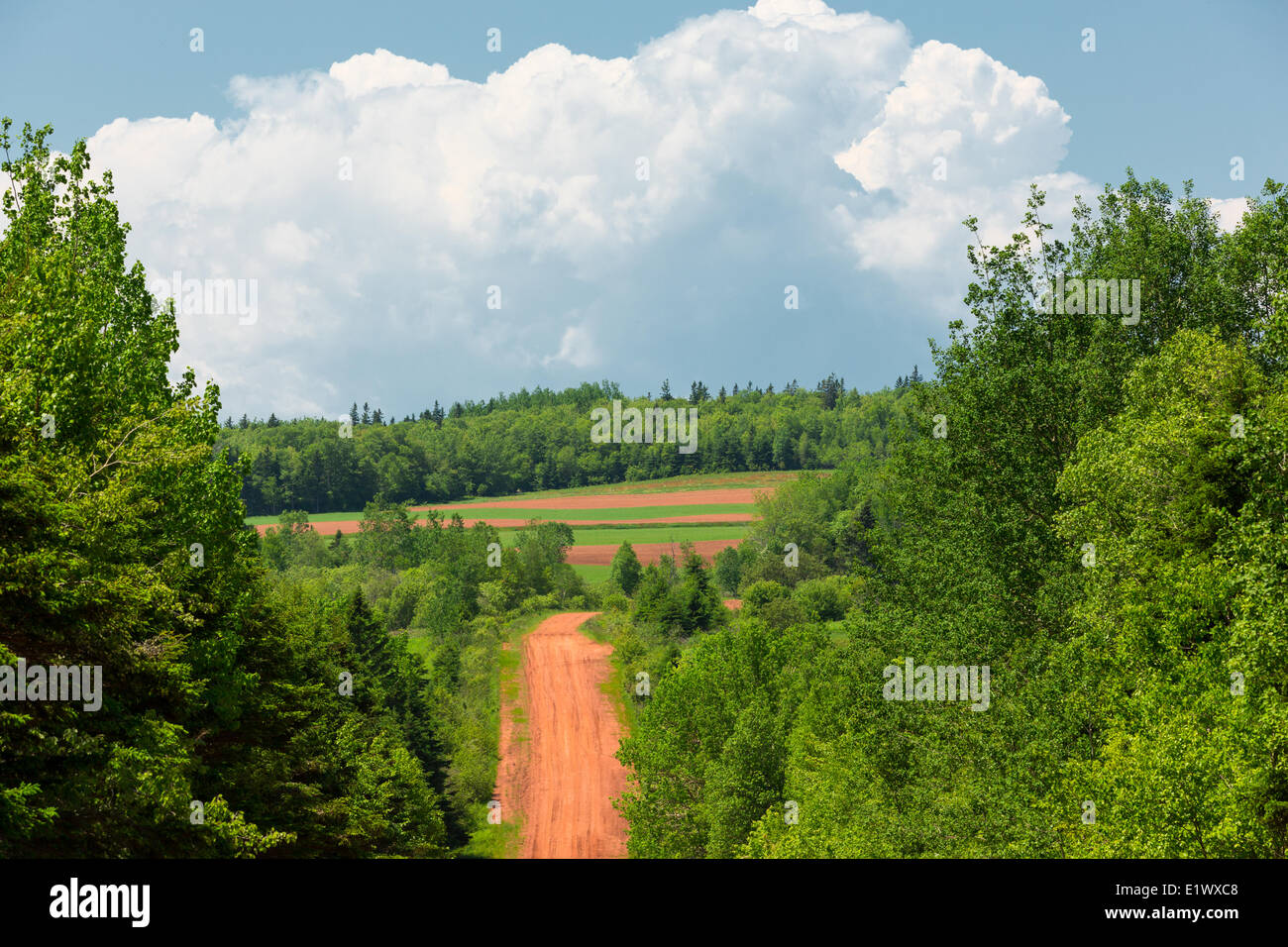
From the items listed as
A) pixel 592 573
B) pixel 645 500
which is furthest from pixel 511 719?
pixel 645 500

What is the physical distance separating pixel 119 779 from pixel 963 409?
2957 centimetres

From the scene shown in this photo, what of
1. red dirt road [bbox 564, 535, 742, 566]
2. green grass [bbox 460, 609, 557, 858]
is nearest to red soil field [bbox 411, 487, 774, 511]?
red dirt road [bbox 564, 535, 742, 566]

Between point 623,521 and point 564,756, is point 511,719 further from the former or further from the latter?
point 623,521

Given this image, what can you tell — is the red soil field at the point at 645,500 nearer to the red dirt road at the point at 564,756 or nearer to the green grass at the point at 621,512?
the green grass at the point at 621,512

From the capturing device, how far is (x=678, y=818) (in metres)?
53.4

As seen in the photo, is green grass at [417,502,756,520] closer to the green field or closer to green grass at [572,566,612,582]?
the green field

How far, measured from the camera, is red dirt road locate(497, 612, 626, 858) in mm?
67000

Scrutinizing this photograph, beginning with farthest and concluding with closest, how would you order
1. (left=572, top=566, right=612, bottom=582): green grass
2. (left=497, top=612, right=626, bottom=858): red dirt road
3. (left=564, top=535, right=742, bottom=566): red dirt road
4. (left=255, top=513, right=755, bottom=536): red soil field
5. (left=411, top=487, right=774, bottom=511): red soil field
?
(left=411, top=487, right=774, bottom=511): red soil field
(left=255, top=513, right=755, bottom=536): red soil field
(left=564, top=535, right=742, bottom=566): red dirt road
(left=572, top=566, right=612, bottom=582): green grass
(left=497, top=612, right=626, bottom=858): red dirt road

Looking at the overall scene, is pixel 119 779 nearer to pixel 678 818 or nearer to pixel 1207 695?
pixel 1207 695

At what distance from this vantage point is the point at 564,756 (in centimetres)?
7894

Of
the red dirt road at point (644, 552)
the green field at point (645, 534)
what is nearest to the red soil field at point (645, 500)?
the green field at point (645, 534)

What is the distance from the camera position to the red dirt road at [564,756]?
67000mm
